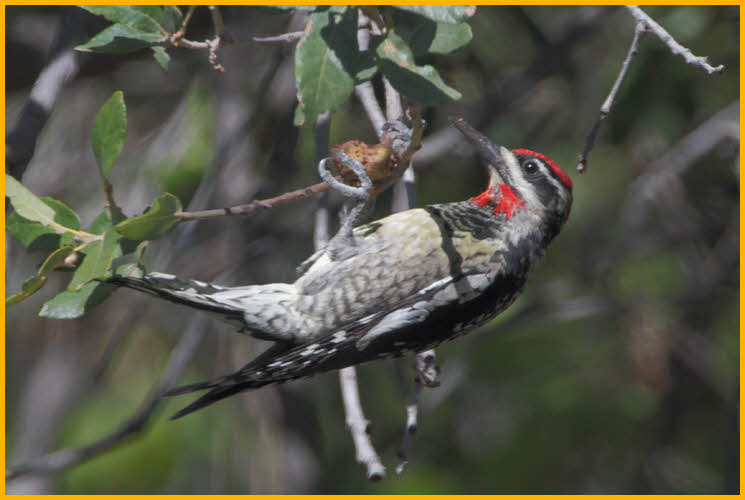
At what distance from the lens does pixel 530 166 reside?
3139 mm

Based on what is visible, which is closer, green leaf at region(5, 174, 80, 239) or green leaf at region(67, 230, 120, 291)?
green leaf at region(67, 230, 120, 291)

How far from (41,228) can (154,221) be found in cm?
39

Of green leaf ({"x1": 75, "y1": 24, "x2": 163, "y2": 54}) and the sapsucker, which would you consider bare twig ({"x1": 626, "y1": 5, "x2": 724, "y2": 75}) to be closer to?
the sapsucker

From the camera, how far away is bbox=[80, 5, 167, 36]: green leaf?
2305 mm

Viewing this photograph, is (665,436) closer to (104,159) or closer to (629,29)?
(629,29)

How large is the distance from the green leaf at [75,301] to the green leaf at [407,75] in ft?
3.40

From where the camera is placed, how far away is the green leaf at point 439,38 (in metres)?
2.45

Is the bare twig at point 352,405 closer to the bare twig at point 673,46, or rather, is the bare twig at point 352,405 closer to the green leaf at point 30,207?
the green leaf at point 30,207

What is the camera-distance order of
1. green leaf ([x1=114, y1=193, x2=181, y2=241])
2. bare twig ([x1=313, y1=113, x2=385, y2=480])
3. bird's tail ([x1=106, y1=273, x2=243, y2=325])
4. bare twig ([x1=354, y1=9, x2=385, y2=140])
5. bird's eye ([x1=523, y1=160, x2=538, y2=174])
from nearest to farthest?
1. green leaf ([x1=114, y1=193, x2=181, y2=241])
2. bare twig ([x1=313, y1=113, x2=385, y2=480])
3. bird's tail ([x1=106, y1=273, x2=243, y2=325])
4. bare twig ([x1=354, y1=9, x2=385, y2=140])
5. bird's eye ([x1=523, y1=160, x2=538, y2=174])

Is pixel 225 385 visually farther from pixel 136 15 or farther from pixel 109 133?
pixel 136 15

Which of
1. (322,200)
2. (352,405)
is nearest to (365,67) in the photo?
(322,200)

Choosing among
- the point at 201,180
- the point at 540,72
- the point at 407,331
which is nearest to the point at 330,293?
the point at 407,331

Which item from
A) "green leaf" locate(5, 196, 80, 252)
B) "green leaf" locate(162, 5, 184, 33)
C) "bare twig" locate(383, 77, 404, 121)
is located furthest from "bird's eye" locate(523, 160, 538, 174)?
"green leaf" locate(5, 196, 80, 252)

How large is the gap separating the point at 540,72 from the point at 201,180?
6.16ft
